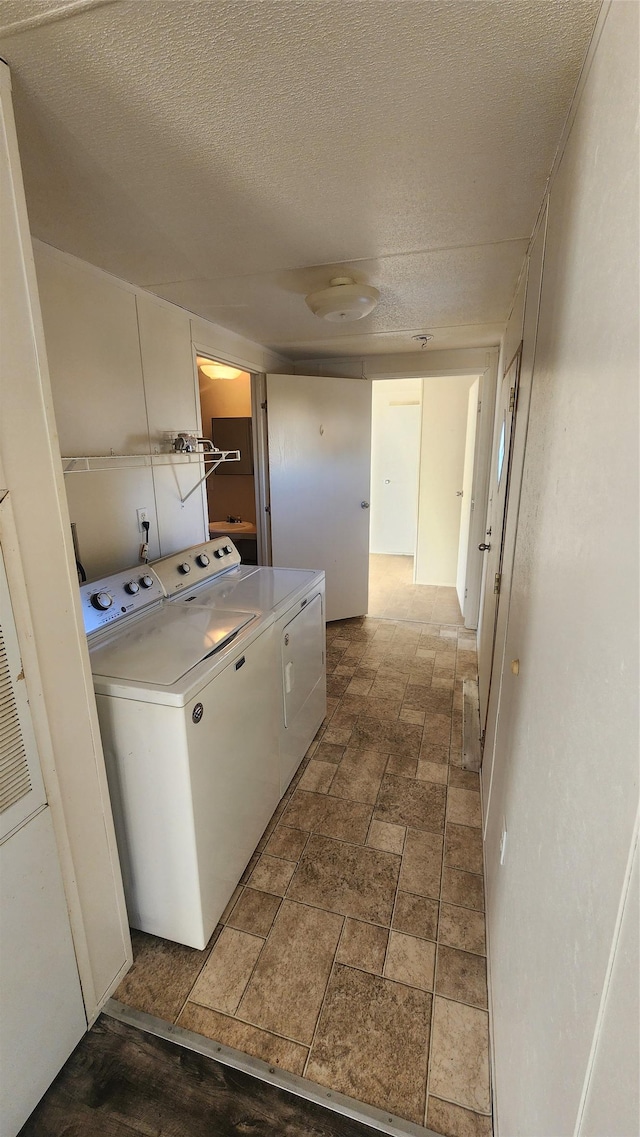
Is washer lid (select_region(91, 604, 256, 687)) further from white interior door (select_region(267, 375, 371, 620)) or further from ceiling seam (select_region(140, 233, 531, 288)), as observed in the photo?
white interior door (select_region(267, 375, 371, 620))

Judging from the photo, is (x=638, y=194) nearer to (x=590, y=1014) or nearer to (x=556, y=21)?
(x=556, y=21)

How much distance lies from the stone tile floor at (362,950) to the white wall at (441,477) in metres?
2.86

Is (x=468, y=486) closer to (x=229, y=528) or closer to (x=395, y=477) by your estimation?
(x=229, y=528)

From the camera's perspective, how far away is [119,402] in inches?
77.7

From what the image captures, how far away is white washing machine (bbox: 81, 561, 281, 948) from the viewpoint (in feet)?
4.26

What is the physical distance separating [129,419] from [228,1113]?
2.25 meters

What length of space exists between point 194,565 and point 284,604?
55cm

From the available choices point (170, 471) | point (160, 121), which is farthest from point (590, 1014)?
point (170, 471)

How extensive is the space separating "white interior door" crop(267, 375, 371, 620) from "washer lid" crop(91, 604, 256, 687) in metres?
1.83

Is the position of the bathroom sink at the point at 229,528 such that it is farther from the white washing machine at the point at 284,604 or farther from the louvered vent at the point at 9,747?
the louvered vent at the point at 9,747

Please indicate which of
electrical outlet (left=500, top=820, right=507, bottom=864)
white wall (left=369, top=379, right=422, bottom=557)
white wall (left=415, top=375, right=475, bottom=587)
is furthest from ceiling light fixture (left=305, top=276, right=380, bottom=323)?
white wall (left=369, top=379, right=422, bottom=557)

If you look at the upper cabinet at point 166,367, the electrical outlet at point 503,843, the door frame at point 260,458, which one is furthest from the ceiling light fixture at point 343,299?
the electrical outlet at point 503,843

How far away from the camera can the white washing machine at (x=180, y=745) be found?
4.26 feet

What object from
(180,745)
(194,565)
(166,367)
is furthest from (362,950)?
(166,367)
